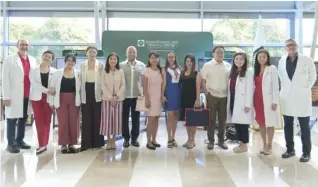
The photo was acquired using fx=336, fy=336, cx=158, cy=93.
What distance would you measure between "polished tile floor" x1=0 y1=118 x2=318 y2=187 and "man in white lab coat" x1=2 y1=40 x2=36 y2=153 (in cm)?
33

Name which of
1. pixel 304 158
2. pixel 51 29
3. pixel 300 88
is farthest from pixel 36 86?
pixel 51 29

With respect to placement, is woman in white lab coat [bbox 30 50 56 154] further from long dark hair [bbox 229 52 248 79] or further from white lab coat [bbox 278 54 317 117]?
white lab coat [bbox 278 54 317 117]

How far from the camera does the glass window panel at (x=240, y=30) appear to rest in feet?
28.6

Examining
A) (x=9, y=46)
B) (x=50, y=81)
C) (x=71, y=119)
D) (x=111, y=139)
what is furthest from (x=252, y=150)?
(x=9, y=46)

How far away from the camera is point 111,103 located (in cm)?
431

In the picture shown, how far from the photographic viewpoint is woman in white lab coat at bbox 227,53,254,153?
4246mm

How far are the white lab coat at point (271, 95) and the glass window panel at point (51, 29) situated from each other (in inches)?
219

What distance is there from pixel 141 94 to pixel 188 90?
636 millimetres

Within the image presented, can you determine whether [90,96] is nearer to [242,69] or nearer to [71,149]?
[71,149]

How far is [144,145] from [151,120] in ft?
1.61

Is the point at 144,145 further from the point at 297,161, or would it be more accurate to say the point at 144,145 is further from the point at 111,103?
the point at 297,161

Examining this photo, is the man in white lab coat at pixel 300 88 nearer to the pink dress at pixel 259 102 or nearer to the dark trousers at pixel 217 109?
the pink dress at pixel 259 102

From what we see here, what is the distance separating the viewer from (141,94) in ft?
14.9

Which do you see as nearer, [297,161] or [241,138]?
[297,161]
